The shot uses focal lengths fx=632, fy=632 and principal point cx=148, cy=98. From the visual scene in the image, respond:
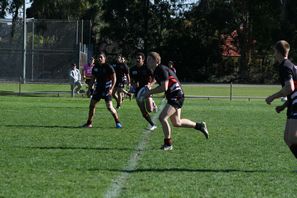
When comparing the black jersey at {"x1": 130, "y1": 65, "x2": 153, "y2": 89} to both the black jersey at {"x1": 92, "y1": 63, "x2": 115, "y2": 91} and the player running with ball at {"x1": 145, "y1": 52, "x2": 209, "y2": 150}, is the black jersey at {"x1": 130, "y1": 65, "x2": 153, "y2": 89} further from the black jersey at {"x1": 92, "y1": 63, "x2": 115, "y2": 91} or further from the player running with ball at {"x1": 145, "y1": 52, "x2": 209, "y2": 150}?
the player running with ball at {"x1": 145, "y1": 52, "x2": 209, "y2": 150}

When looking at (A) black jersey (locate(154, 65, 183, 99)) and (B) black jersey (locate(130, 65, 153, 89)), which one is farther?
(B) black jersey (locate(130, 65, 153, 89))

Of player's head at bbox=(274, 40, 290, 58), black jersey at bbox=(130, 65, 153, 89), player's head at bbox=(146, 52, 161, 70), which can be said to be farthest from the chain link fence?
player's head at bbox=(274, 40, 290, 58)

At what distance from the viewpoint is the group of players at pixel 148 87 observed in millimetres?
11055

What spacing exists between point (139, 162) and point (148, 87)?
6.02m

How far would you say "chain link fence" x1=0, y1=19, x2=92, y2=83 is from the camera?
38.5 m

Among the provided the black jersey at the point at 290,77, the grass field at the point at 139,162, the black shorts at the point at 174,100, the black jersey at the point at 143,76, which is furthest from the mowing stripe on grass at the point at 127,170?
the black jersey at the point at 143,76

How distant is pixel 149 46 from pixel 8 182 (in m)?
57.2

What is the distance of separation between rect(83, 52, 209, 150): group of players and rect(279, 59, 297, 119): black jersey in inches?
100

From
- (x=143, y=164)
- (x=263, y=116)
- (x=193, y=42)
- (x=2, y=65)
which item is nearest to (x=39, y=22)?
(x=2, y=65)

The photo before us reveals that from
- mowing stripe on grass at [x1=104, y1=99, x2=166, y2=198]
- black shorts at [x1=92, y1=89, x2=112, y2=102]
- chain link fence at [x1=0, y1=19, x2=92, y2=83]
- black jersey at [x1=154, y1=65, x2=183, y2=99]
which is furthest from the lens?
chain link fence at [x1=0, y1=19, x2=92, y2=83]

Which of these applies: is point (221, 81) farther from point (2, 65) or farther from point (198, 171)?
point (198, 171)

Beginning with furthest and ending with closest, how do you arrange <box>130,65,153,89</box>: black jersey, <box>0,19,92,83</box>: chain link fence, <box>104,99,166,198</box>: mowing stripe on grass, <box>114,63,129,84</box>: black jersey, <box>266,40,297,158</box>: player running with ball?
<box>0,19,92,83</box>: chain link fence → <box>114,63,129,84</box>: black jersey → <box>130,65,153,89</box>: black jersey → <box>266,40,297,158</box>: player running with ball → <box>104,99,166,198</box>: mowing stripe on grass

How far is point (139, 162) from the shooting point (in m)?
9.62

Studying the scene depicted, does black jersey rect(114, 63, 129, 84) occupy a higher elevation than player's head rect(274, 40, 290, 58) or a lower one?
lower
